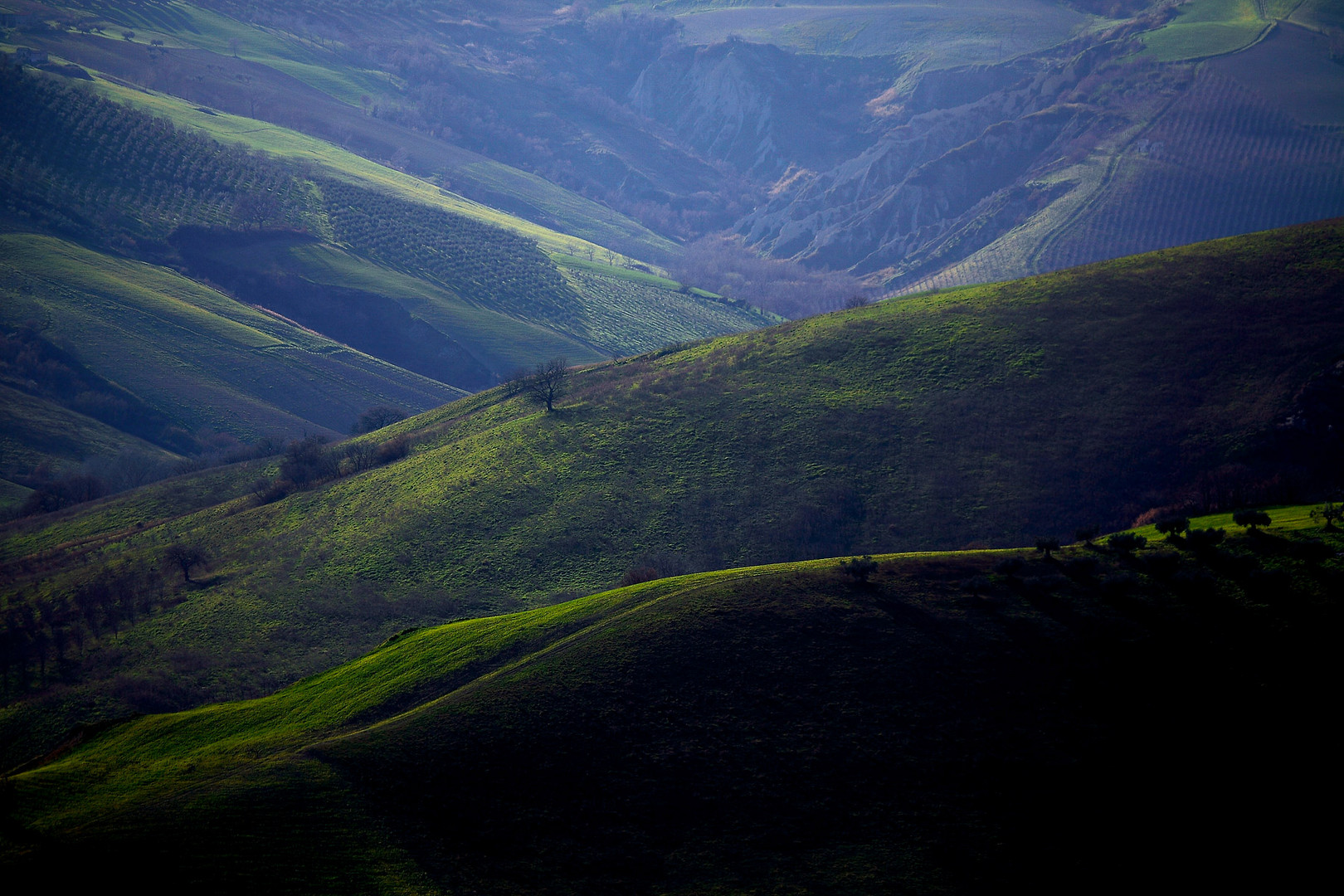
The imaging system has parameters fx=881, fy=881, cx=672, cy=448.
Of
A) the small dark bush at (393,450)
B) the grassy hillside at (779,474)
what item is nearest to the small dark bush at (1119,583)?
the grassy hillside at (779,474)

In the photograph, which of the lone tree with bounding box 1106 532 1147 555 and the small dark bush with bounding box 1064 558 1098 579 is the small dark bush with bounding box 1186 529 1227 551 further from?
the small dark bush with bounding box 1064 558 1098 579

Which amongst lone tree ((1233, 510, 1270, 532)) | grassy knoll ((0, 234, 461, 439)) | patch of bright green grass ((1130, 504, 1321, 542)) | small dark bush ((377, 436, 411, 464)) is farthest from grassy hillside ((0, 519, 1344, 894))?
grassy knoll ((0, 234, 461, 439))

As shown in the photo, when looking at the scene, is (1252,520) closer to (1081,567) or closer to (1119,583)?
(1119,583)

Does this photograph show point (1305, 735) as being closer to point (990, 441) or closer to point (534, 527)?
point (990, 441)

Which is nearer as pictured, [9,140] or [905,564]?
[905,564]

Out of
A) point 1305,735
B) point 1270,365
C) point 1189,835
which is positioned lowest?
point 1189,835

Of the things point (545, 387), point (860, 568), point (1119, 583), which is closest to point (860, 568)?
point (860, 568)

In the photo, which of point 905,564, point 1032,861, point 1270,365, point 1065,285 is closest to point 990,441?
point 1270,365
